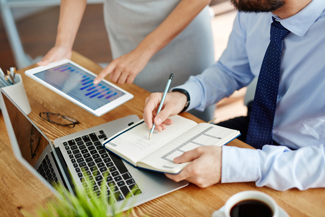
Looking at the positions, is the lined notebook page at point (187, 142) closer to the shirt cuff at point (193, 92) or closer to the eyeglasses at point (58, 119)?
the shirt cuff at point (193, 92)

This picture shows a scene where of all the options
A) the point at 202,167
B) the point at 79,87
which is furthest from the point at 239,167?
the point at 79,87

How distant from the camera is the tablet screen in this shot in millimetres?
1059

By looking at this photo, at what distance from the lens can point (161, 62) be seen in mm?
1523

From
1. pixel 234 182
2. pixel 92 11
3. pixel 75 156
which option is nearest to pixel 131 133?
pixel 75 156

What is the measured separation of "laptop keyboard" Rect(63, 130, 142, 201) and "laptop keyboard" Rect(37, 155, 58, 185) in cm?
9

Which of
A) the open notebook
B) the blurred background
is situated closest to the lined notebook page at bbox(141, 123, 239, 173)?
the open notebook

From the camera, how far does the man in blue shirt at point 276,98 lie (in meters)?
0.79

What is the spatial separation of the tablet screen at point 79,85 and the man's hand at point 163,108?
0.49 feet

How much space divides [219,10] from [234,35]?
3.11 meters

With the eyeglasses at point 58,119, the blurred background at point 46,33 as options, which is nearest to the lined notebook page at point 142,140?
the eyeglasses at point 58,119

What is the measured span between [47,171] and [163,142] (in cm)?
32

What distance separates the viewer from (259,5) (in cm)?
88

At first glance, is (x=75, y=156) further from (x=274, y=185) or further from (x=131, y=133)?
(x=274, y=185)

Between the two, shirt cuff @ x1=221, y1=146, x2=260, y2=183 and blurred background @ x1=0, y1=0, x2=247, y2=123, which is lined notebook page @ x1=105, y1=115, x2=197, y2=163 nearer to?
shirt cuff @ x1=221, y1=146, x2=260, y2=183
